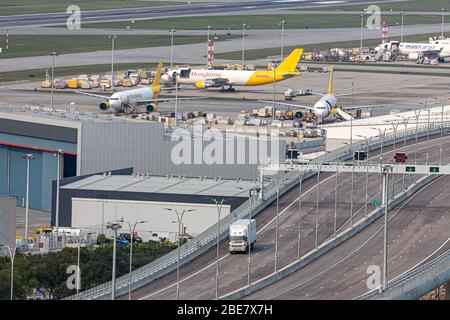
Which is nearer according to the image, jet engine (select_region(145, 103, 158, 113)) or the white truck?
the white truck

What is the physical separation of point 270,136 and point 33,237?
43.6 metres

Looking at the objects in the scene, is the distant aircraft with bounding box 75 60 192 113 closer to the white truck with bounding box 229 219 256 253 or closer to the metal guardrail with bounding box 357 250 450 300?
the white truck with bounding box 229 219 256 253

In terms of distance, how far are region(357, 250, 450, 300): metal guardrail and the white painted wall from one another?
3254cm

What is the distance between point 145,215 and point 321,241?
79.6 feet

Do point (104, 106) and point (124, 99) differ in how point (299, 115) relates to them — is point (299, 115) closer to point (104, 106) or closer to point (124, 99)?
point (124, 99)

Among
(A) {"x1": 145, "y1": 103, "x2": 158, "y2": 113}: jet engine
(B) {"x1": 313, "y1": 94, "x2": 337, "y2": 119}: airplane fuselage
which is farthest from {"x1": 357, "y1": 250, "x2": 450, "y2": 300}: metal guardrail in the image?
(A) {"x1": 145, "y1": 103, "x2": 158, "y2": 113}: jet engine

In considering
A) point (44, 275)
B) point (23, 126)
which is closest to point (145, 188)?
point (23, 126)

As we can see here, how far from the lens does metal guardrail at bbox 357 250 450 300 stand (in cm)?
7812

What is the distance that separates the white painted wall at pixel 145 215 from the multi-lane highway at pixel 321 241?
6008 mm

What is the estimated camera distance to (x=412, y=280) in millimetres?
81688

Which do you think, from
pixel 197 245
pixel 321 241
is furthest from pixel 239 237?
pixel 321 241

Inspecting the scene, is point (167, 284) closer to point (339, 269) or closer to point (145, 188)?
point (339, 269)

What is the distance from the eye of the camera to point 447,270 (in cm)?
8481
